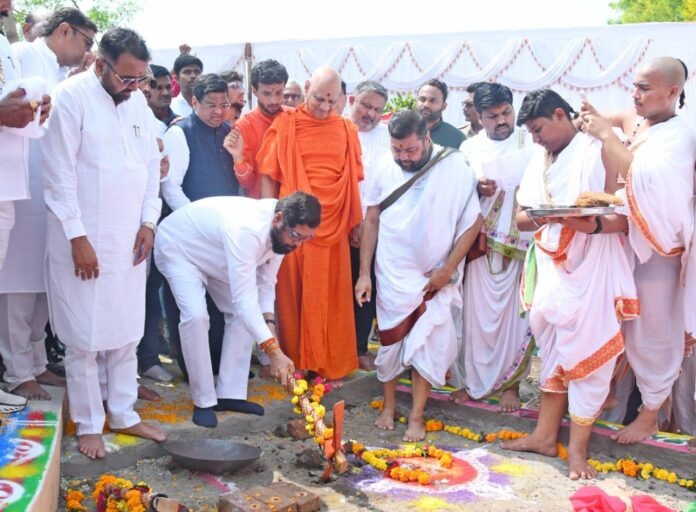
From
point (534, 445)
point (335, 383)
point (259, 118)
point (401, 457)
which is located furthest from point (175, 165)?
point (534, 445)

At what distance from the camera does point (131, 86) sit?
4039 millimetres

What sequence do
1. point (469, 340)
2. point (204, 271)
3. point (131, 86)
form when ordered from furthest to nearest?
point (469, 340) → point (204, 271) → point (131, 86)

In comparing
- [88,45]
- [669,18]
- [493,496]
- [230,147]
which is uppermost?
[669,18]

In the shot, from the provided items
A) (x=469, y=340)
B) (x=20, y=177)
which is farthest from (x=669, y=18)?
(x=20, y=177)

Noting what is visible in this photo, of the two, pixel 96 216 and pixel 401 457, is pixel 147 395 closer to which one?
pixel 96 216

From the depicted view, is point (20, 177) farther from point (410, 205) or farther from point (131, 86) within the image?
point (410, 205)

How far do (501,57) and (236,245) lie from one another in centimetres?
737

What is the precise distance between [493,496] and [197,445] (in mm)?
1628

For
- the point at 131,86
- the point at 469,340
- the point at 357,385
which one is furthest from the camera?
the point at 357,385

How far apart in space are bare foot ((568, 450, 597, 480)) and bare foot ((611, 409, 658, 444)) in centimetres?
31

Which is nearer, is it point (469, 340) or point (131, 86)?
point (131, 86)

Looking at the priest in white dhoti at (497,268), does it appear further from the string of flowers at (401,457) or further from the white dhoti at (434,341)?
the string of flowers at (401,457)

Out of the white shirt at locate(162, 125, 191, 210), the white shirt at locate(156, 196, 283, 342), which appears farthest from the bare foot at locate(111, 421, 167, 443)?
the white shirt at locate(162, 125, 191, 210)

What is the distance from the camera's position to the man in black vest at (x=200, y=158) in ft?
17.3
